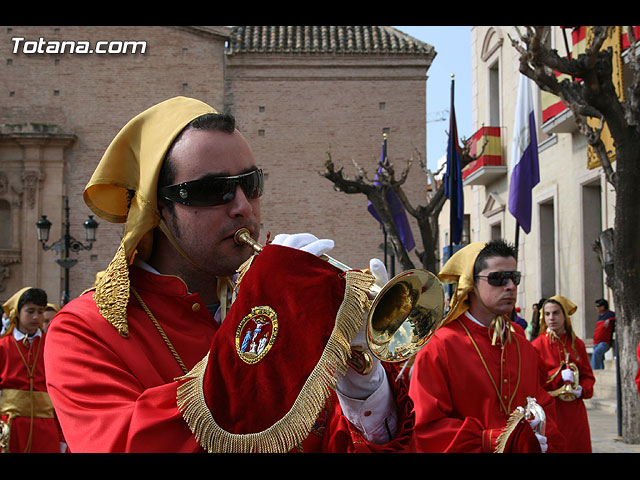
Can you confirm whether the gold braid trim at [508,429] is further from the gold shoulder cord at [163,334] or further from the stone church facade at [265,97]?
the stone church facade at [265,97]

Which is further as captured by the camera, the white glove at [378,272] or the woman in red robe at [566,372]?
the woman in red robe at [566,372]

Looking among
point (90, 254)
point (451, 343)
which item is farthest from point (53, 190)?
point (451, 343)

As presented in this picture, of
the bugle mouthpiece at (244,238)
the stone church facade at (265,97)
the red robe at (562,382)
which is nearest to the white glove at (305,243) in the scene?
the bugle mouthpiece at (244,238)

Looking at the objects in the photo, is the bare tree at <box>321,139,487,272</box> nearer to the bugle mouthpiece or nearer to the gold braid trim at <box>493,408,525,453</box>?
the gold braid trim at <box>493,408,525,453</box>

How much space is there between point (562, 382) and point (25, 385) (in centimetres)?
536

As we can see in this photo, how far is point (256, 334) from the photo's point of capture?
1693 mm

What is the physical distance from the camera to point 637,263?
9.34m

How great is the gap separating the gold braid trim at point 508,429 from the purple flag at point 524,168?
7.87 m

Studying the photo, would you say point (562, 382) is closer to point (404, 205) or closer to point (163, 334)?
point (163, 334)

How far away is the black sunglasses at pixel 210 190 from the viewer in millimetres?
2092

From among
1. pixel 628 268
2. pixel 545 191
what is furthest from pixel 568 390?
pixel 545 191

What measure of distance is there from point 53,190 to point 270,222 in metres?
8.92

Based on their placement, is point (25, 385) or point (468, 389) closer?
point (468, 389)
